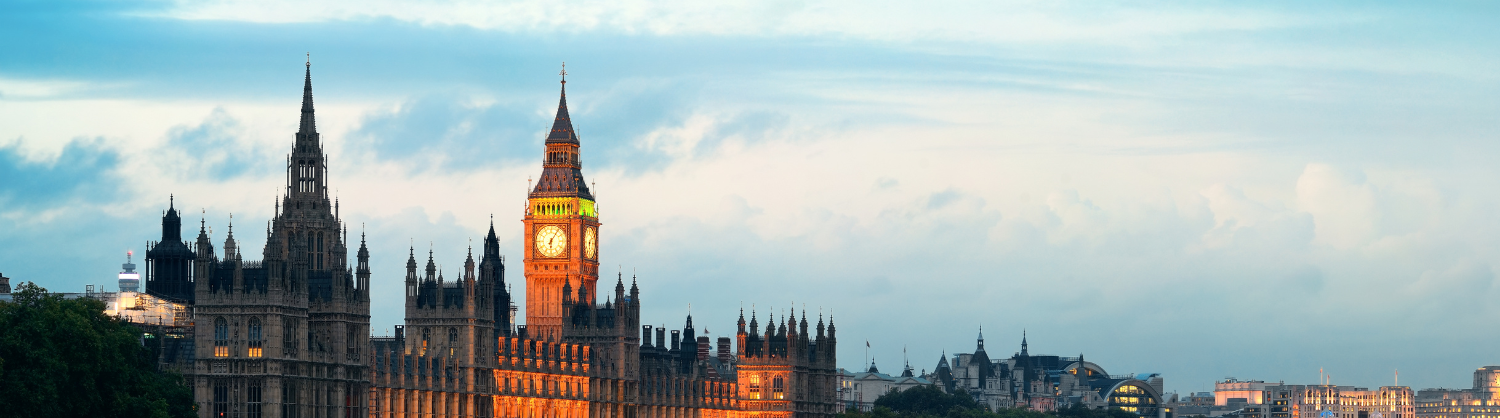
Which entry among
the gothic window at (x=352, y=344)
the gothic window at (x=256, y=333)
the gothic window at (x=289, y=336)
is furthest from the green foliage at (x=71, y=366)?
the gothic window at (x=352, y=344)

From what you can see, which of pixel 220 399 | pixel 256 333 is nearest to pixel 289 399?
pixel 220 399

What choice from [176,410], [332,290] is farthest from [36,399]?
[332,290]

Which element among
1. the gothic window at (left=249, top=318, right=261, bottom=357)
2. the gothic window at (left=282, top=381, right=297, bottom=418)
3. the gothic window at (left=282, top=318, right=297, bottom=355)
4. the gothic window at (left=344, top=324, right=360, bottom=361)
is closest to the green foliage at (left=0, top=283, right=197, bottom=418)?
the gothic window at (left=249, top=318, right=261, bottom=357)

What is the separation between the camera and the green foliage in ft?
491

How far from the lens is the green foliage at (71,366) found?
149625mm

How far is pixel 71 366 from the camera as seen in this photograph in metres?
154

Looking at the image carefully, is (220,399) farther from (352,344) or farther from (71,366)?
(71,366)

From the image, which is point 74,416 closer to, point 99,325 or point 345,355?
point 99,325

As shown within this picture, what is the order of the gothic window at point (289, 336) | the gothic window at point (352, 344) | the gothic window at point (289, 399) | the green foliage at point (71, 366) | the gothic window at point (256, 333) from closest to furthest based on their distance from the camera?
the green foliage at point (71, 366)
the gothic window at point (256, 333)
the gothic window at point (289, 336)
the gothic window at point (289, 399)
the gothic window at point (352, 344)

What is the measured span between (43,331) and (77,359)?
3030mm

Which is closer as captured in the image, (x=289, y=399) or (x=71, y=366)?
(x=71, y=366)

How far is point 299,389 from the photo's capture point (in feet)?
570

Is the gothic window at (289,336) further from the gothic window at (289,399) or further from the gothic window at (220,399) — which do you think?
the gothic window at (220,399)

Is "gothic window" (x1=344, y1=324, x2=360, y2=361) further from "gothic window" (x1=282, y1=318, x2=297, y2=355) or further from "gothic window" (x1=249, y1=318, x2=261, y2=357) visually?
"gothic window" (x1=249, y1=318, x2=261, y2=357)
